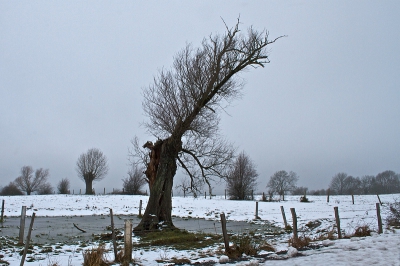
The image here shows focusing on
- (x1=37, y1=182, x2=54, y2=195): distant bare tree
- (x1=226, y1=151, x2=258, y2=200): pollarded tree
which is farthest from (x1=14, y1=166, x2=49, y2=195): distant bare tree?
(x1=226, y1=151, x2=258, y2=200): pollarded tree

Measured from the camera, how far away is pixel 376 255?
27.7ft

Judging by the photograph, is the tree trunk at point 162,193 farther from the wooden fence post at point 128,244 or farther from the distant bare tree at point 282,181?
the distant bare tree at point 282,181

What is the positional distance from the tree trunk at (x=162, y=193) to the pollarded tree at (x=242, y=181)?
35.3 meters

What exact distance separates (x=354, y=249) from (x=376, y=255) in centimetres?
114

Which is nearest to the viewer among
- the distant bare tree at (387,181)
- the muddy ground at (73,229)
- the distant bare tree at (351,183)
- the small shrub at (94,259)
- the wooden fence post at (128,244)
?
the small shrub at (94,259)

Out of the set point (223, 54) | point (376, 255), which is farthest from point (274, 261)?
point (223, 54)

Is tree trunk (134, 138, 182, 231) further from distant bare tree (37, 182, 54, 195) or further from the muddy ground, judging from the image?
distant bare tree (37, 182, 54, 195)

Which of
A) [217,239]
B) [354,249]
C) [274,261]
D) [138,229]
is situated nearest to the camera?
[274,261]

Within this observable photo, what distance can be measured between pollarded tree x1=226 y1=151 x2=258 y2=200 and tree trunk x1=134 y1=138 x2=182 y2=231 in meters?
35.3

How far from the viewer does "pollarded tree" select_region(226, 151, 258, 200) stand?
5406cm

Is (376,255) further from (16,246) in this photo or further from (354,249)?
(16,246)

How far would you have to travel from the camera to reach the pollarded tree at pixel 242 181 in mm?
54062

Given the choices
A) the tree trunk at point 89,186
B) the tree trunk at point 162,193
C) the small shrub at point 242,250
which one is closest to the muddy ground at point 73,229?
the tree trunk at point 162,193

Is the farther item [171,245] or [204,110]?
[204,110]
